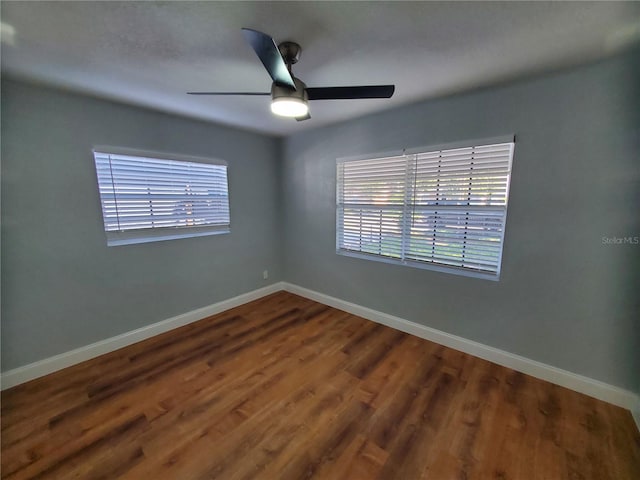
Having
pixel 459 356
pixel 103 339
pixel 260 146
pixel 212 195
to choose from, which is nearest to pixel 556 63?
pixel 459 356

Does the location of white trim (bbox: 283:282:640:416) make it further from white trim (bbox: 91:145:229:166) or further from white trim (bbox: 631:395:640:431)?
white trim (bbox: 91:145:229:166)

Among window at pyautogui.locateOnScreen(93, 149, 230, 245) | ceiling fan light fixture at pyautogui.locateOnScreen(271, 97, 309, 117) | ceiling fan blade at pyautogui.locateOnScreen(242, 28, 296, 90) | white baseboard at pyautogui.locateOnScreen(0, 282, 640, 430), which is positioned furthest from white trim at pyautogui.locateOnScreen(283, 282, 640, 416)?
ceiling fan blade at pyautogui.locateOnScreen(242, 28, 296, 90)

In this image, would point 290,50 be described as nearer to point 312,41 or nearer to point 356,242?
point 312,41

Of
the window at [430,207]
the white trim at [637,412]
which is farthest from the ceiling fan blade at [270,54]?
the white trim at [637,412]

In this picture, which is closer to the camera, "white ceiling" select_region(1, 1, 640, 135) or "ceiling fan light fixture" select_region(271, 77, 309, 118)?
"white ceiling" select_region(1, 1, 640, 135)

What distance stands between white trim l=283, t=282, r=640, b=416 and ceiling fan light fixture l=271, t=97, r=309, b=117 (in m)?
2.31

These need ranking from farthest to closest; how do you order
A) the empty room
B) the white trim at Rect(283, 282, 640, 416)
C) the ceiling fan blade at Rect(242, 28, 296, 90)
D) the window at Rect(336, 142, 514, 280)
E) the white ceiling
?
the window at Rect(336, 142, 514, 280), the white trim at Rect(283, 282, 640, 416), the empty room, the white ceiling, the ceiling fan blade at Rect(242, 28, 296, 90)

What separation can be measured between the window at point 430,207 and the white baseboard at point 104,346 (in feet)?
6.03

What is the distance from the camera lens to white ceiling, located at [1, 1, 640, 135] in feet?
3.82

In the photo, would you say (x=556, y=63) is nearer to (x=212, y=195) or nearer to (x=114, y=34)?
(x=114, y=34)

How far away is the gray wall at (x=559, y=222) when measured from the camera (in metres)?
1.65

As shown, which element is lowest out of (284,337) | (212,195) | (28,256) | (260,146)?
(284,337)

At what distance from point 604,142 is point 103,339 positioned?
169 inches

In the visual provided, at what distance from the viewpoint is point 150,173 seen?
254cm
